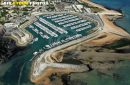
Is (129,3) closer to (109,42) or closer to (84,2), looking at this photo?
(84,2)

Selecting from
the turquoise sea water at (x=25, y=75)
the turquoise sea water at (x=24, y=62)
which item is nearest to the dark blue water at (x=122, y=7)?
the turquoise sea water at (x=24, y=62)

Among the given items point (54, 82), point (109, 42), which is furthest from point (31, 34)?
point (54, 82)

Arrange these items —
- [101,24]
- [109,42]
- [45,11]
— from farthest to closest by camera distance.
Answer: [45,11] → [101,24] → [109,42]

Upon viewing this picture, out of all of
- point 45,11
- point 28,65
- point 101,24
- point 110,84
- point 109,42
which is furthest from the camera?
point 45,11

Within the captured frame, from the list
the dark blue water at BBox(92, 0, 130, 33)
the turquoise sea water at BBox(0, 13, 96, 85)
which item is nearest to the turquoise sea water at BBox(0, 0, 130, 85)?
the turquoise sea water at BBox(0, 13, 96, 85)

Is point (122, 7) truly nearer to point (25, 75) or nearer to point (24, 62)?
point (24, 62)

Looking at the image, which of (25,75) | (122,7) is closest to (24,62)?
A: (25,75)

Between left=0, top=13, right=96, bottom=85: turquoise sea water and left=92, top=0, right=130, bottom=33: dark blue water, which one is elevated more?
left=92, top=0, right=130, bottom=33: dark blue water

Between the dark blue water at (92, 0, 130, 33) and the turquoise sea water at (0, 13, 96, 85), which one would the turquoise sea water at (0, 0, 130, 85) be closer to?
the turquoise sea water at (0, 13, 96, 85)

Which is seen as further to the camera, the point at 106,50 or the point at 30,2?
the point at 30,2
